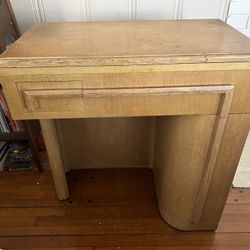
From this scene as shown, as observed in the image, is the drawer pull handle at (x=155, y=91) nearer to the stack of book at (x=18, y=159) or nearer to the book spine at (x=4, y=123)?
the book spine at (x=4, y=123)

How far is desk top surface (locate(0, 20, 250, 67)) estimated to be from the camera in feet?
2.00

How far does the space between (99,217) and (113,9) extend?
932mm

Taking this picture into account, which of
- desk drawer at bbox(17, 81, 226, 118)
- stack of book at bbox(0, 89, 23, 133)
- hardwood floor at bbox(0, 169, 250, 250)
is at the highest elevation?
desk drawer at bbox(17, 81, 226, 118)

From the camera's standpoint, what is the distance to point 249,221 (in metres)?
1.06

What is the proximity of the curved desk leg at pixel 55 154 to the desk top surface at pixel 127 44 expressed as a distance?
330 mm

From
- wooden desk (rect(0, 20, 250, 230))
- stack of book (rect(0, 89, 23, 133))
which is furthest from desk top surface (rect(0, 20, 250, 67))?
stack of book (rect(0, 89, 23, 133))

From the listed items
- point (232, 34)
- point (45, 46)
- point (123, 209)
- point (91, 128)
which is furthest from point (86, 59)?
point (123, 209)

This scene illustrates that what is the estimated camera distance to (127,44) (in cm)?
70

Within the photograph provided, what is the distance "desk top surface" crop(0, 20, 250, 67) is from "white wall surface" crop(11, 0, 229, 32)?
16 centimetres

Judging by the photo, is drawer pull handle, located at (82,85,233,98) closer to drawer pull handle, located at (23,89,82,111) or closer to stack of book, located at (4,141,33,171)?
drawer pull handle, located at (23,89,82,111)

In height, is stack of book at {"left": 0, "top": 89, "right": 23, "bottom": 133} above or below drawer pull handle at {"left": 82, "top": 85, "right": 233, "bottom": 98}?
below

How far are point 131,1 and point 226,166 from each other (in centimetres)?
77

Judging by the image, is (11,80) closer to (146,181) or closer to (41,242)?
(41,242)

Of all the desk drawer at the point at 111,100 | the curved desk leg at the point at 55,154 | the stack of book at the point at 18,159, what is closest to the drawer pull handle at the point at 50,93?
the desk drawer at the point at 111,100
